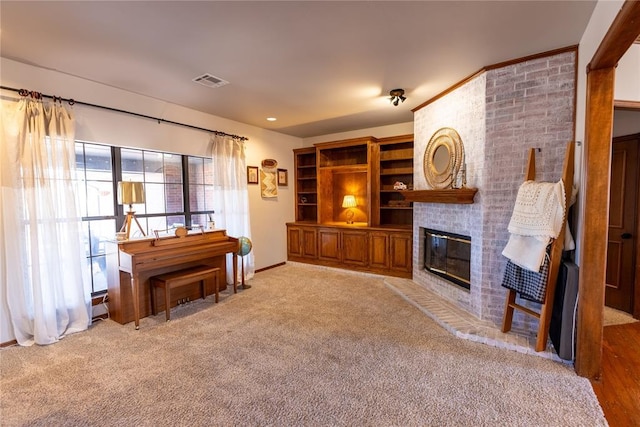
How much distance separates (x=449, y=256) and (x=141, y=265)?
3.54 meters

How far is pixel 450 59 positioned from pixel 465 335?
2.55 metres

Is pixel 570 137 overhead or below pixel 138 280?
overhead

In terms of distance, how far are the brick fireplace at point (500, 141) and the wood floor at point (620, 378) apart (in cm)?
58

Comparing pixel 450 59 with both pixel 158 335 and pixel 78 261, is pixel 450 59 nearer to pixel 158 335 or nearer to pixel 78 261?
pixel 158 335

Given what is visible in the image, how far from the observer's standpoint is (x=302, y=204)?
598cm

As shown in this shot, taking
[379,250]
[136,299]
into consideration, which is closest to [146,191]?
[136,299]

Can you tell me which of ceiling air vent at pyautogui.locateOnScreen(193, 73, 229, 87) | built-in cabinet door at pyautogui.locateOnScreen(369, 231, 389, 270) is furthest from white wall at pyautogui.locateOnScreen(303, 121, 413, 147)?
ceiling air vent at pyautogui.locateOnScreen(193, 73, 229, 87)

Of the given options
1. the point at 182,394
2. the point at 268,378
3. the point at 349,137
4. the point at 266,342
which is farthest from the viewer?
the point at 349,137

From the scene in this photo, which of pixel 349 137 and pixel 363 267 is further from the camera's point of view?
pixel 349 137

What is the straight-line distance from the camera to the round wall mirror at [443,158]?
3.32m

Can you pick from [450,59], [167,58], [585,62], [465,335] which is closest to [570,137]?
[585,62]

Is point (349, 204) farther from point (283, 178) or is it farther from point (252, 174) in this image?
point (252, 174)

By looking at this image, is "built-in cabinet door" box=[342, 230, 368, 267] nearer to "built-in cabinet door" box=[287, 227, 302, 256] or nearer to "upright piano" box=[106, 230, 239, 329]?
"built-in cabinet door" box=[287, 227, 302, 256]

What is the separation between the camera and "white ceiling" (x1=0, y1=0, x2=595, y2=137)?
1.95 metres
